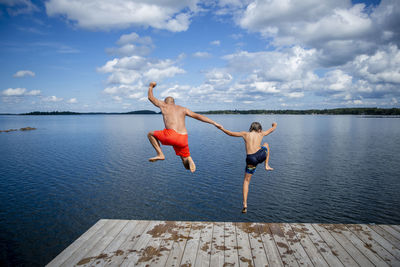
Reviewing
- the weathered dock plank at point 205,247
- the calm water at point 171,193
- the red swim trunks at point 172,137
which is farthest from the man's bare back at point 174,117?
the calm water at point 171,193

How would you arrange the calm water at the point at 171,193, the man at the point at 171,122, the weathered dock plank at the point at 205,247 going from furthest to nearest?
the calm water at the point at 171,193 < the man at the point at 171,122 < the weathered dock plank at the point at 205,247

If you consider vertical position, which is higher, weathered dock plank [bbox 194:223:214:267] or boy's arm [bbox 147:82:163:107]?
boy's arm [bbox 147:82:163:107]

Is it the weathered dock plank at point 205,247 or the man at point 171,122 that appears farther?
the man at point 171,122

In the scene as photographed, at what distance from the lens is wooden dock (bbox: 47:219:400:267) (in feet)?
24.3

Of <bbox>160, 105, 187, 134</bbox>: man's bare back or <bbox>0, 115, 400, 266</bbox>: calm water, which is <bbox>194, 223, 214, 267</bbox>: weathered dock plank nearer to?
<bbox>160, 105, 187, 134</bbox>: man's bare back

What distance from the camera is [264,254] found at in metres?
7.68

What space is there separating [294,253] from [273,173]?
22.2m

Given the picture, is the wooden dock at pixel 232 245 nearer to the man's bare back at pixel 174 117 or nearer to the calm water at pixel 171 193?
the man's bare back at pixel 174 117

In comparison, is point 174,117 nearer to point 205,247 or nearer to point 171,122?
point 171,122

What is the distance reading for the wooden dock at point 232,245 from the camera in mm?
7422

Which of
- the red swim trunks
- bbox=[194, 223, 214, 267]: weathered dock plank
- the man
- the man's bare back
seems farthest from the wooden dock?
the man's bare back

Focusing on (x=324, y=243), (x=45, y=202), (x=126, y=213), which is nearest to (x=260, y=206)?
(x=126, y=213)

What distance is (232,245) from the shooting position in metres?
8.16

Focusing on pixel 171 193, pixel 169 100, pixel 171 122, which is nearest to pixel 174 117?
pixel 171 122
